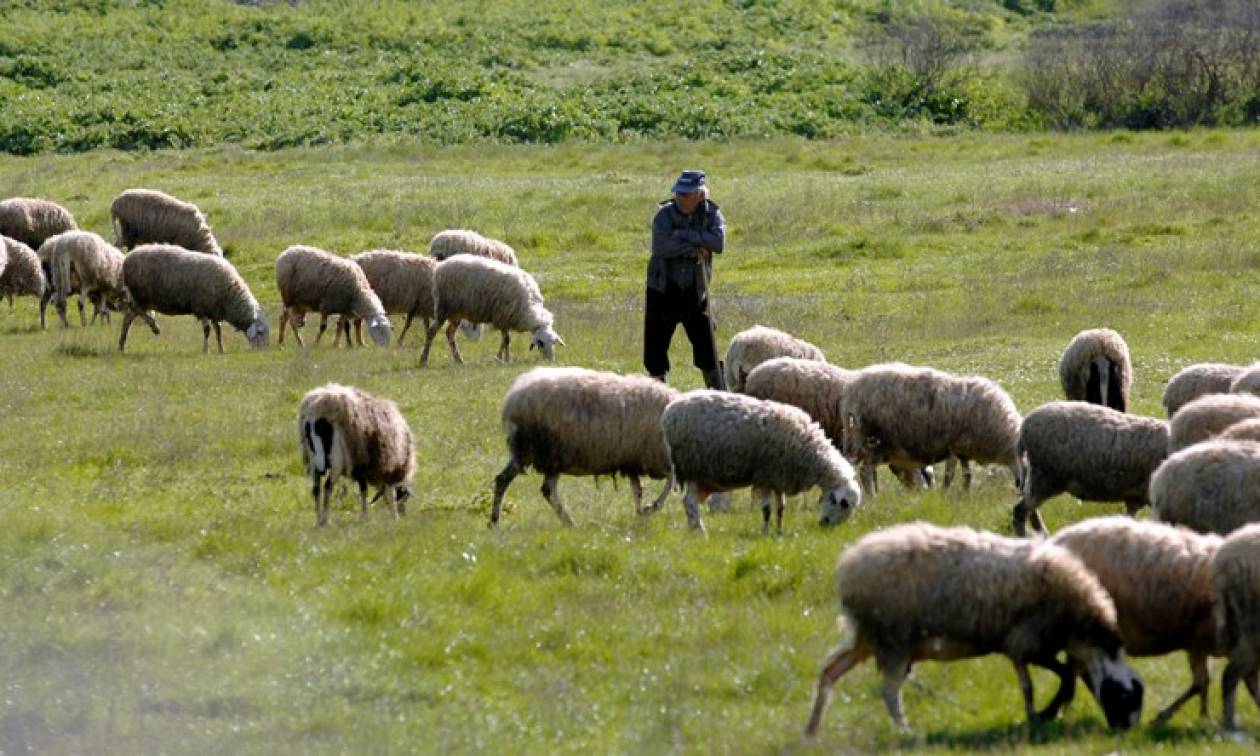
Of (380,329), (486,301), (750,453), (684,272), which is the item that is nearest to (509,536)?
(750,453)

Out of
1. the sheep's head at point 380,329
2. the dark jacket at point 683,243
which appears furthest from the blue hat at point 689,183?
the sheep's head at point 380,329

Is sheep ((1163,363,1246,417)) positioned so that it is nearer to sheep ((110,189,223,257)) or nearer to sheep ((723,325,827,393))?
sheep ((723,325,827,393))

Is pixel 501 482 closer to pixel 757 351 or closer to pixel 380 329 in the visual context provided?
pixel 757 351

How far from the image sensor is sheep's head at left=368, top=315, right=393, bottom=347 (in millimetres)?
24906

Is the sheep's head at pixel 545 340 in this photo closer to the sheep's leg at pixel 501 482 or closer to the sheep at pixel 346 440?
the sheep at pixel 346 440

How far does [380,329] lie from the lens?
24922mm

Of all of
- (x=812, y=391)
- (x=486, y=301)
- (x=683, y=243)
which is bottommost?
(x=486, y=301)

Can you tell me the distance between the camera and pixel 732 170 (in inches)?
1758

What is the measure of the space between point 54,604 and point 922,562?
5.82 m

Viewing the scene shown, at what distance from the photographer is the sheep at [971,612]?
29.6 feet

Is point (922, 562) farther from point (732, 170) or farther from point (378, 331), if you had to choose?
point (732, 170)

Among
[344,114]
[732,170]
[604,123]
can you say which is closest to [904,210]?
[732,170]

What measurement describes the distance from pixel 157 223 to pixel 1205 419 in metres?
21.7

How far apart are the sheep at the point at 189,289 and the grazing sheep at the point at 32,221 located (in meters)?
7.09
